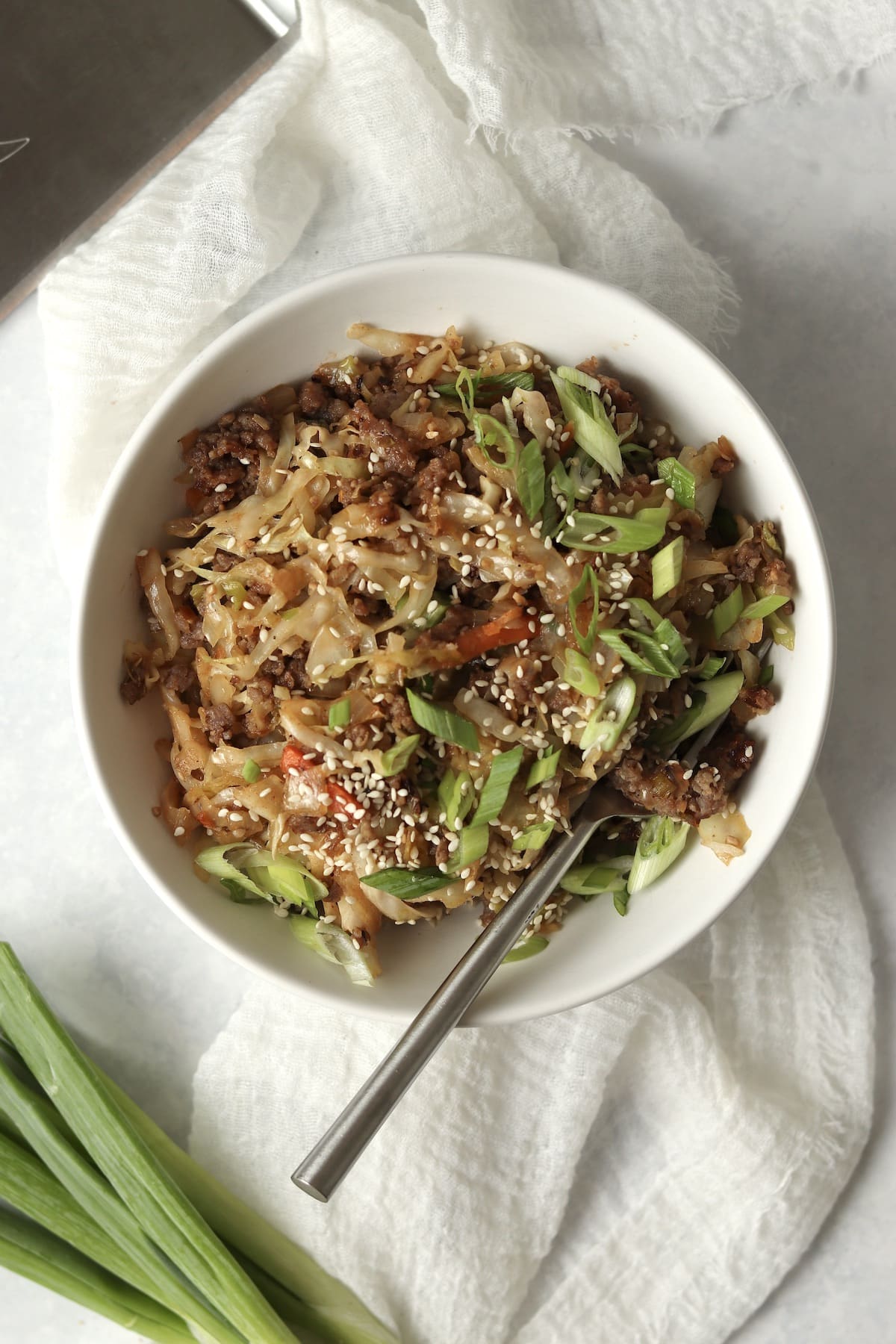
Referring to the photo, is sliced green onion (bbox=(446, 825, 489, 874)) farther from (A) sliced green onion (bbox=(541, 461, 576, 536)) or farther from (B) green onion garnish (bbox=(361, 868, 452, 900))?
(A) sliced green onion (bbox=(541, 461, 576, 536))

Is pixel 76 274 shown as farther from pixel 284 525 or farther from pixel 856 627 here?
pixel 856 627

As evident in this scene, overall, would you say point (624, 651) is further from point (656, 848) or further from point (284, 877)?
point (284, 877)

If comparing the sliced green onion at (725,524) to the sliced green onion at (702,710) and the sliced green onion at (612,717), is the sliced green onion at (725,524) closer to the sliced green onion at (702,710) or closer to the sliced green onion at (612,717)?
the sliced green onion at (702,710)

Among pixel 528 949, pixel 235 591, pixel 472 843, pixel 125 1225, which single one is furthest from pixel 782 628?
pixel 125 1225

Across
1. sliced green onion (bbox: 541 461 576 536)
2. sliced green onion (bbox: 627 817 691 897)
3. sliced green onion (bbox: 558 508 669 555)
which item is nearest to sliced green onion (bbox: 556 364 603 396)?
sliced green onion (bbox: 541 461 576 536)

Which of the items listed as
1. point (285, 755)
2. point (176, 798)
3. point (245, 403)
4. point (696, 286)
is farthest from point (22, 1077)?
point (696, 286)

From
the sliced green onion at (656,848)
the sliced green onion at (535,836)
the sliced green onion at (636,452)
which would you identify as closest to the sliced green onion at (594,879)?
the sliced green onion at (656,848)

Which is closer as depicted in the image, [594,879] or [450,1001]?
[450,1001]
